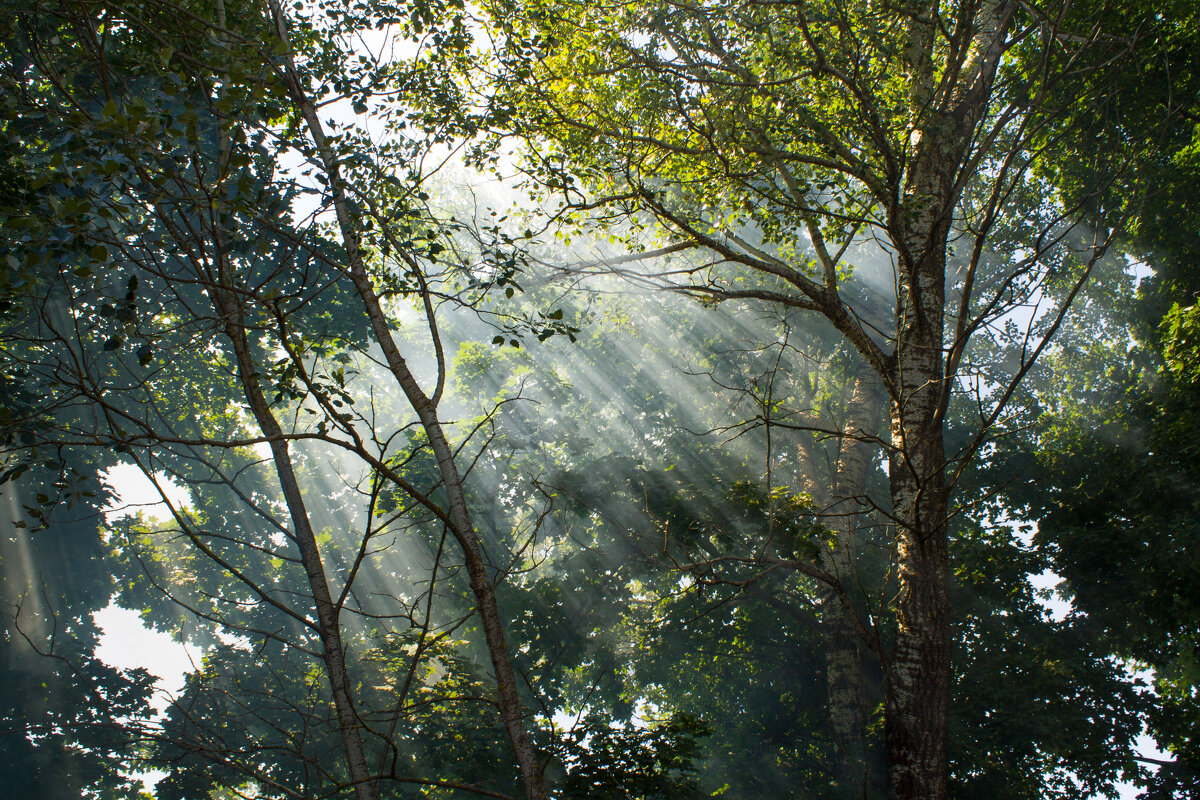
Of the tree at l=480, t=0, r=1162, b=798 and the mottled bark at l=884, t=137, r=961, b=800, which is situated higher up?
the tree at l=480, t=0, r=1162, b=798

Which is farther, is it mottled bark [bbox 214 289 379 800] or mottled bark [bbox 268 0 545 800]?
mottled bark [bbox 214 289 379 800]

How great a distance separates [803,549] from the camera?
837 centimetres

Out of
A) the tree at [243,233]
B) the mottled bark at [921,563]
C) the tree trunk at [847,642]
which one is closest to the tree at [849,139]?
the mottled bark at [921,563]

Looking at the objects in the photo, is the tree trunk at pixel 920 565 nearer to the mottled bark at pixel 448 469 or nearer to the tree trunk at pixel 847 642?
the mottled bark at pixel 448 469

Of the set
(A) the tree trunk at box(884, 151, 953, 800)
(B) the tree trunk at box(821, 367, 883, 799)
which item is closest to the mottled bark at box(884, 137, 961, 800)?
(A) the tree trunk at box(884, 151, 953, 800)

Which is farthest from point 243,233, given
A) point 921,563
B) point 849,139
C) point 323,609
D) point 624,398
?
point 624,398

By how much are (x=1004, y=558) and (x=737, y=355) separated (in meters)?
7.07

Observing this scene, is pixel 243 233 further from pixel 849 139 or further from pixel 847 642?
pixel 847 642

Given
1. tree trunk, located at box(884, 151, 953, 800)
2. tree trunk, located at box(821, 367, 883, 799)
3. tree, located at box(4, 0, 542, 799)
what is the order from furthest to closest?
tree trunk, located at box(821, 367, 883, 799) → tree trunk, located at box(884, 151, 953, 800) → tree, located at box(4, 0, 542, 799)

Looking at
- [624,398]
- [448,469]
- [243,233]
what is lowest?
[448,469]

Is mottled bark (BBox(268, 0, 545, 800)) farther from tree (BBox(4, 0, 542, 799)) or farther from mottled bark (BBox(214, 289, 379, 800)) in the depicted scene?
mottled bark (BBox(214, 289, 379, 800))

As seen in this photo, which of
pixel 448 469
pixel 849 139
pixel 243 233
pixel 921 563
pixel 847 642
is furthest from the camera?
pixel 847 642

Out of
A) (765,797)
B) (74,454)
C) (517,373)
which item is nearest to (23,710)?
(74,454)

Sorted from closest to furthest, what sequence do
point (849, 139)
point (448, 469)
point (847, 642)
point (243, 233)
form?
point (448, 469), point (243, 233), point (849, 139), point (847, 642)
